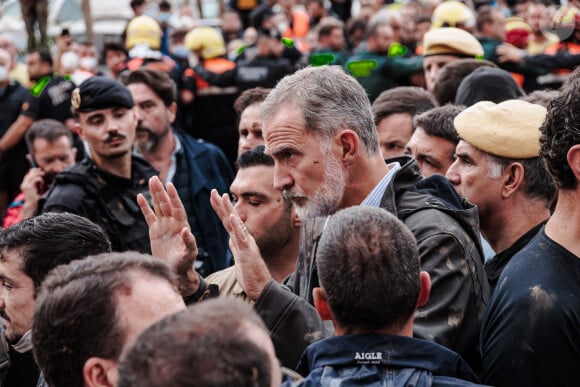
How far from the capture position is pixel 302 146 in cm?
357

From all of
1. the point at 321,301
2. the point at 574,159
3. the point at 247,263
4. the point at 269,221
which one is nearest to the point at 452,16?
the point at 269,221

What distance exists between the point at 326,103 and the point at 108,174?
2.51 meters

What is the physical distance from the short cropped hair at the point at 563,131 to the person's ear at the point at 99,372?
150 cm

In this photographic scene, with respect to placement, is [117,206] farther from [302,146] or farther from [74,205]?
[302,146]

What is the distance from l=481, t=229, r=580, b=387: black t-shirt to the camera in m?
2.68

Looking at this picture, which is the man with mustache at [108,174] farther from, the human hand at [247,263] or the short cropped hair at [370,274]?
the short cropped hair at [370,274]

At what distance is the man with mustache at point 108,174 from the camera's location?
5477 millimetres

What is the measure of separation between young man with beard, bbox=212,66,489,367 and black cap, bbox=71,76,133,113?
102 inches

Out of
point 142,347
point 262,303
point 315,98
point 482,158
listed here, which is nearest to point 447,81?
point 482,158

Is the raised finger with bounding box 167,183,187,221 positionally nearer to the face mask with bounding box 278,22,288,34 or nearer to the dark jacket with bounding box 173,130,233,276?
the dark jacket with bounding box 173,130,233,276

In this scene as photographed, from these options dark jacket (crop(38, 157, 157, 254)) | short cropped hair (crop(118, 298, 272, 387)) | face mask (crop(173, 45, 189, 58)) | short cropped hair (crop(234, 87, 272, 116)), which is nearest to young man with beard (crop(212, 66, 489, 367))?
short cropped hair (crop(118, 298, 272, 387))

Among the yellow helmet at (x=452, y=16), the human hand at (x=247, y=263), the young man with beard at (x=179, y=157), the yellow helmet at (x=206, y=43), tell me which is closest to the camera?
the human hand at (x=247, y=263)

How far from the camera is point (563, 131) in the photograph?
2.83 metres

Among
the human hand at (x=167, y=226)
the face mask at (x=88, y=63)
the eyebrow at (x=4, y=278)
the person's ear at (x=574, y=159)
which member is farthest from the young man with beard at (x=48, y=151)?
the person's ear at (x=574, y=159)
